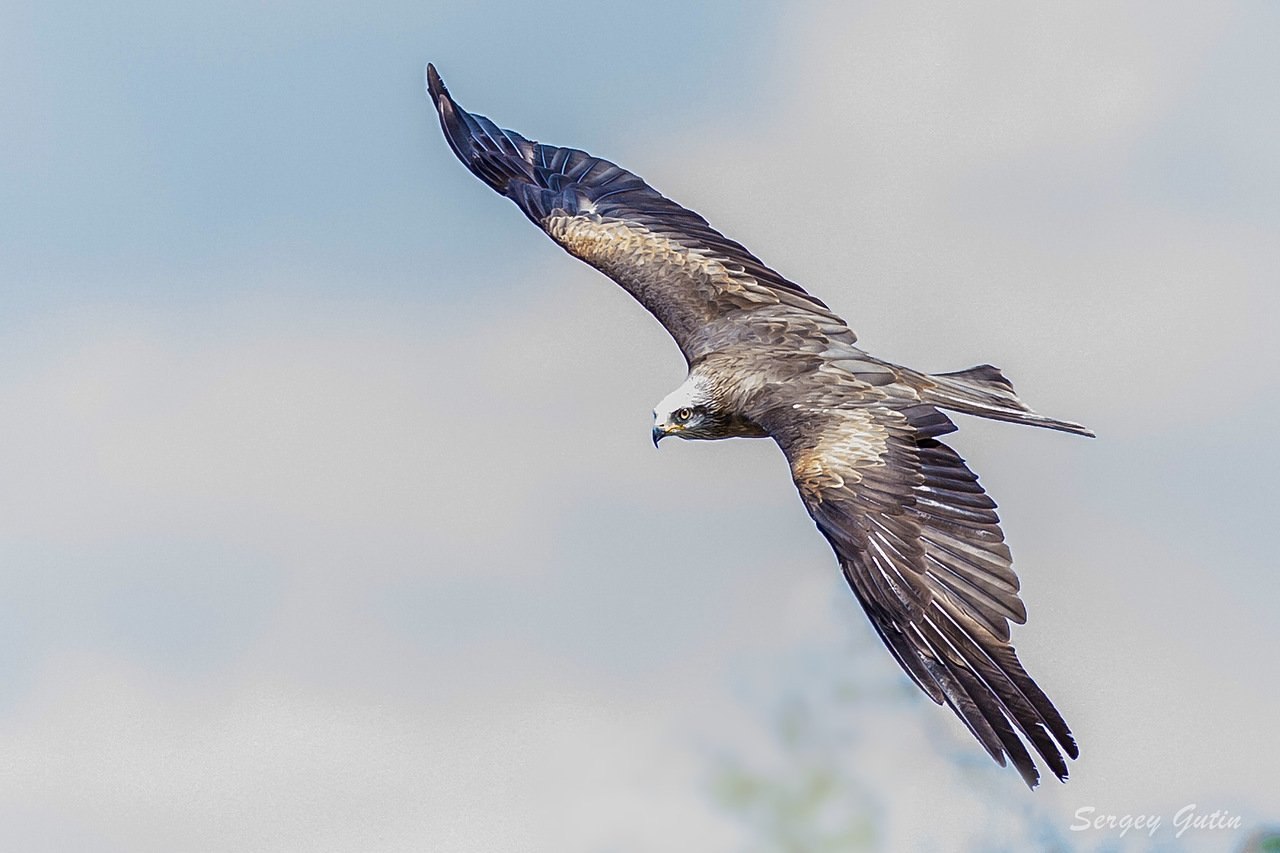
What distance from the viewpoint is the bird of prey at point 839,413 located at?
15.2 meters

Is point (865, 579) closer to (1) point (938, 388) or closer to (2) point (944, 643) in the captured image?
(2) point (944, 643)

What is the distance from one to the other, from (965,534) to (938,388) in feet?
8.74

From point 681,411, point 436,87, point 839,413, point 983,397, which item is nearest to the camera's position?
point 839,413

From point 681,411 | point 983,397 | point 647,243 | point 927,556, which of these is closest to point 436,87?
point 647,243

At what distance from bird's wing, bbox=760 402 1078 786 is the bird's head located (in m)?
1.28

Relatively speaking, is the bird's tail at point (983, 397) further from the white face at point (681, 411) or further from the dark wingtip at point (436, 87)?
the dark wingtip at point (436, 87)

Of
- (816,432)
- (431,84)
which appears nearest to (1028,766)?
(816,432)

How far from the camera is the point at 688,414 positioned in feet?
62.7

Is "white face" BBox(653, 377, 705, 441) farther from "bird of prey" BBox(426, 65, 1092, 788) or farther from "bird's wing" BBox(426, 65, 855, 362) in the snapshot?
"bird's wing" BBox(426, 65, 855, 362)

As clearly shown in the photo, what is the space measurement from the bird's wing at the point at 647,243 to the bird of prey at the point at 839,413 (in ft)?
0.07

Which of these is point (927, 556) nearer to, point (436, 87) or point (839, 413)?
point (839, 413)

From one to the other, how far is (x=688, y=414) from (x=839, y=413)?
1959mm

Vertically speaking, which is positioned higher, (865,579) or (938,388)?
(938,388)

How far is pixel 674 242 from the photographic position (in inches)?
845
